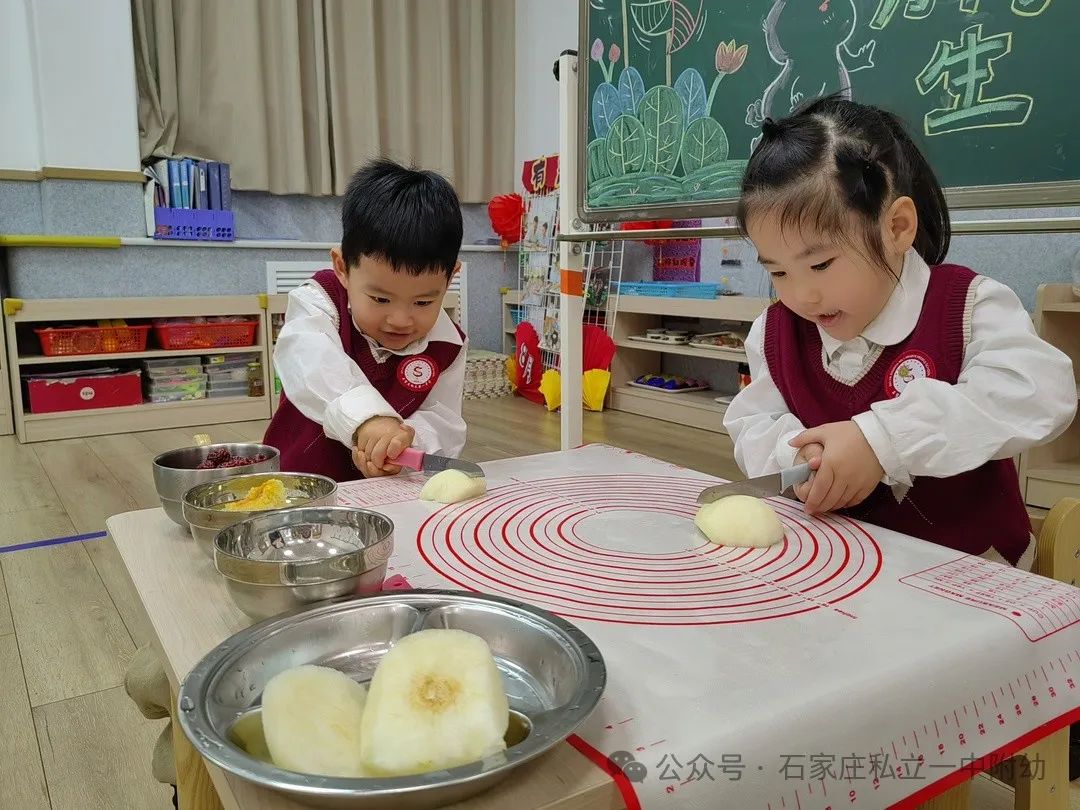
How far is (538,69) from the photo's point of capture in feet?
13.3

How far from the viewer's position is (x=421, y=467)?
2.89ft

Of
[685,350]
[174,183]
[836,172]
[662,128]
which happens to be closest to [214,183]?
[174,183]

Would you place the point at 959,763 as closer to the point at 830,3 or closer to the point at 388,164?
the point at 388,164

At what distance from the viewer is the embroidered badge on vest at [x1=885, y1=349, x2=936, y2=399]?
796 mm

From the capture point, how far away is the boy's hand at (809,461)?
2.34 feet

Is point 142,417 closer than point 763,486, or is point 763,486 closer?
point 763,486

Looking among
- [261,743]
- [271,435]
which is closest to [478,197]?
[271,435]

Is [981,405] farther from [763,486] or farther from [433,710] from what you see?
[433,710]

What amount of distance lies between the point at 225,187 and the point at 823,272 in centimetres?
314

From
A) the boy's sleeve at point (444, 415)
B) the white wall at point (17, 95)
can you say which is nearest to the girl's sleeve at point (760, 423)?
the boy's sleeve at point (444, 415)

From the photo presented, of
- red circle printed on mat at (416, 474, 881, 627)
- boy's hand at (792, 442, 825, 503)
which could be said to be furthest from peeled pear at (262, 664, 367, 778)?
boy's hand at (792, 442, 825, 503)

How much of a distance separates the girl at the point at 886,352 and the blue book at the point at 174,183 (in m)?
3.00

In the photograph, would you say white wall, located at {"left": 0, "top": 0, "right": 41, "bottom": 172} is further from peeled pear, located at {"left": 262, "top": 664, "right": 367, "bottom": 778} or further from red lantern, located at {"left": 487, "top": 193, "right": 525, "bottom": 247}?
peeled pear, located at {"left": 262, "top": 664, "right": 367, "bottom": 778}

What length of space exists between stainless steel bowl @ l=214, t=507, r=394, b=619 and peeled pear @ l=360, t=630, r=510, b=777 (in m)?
0.12
